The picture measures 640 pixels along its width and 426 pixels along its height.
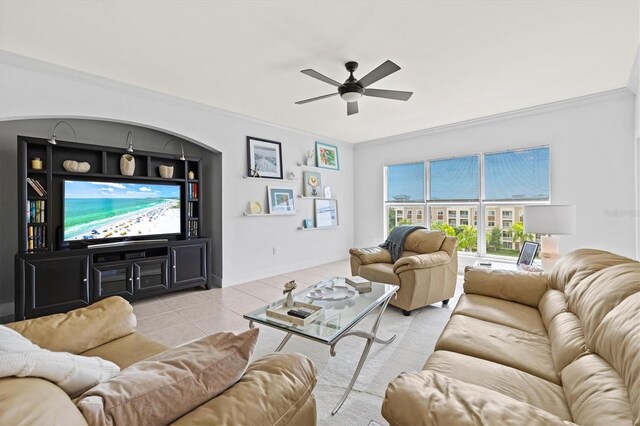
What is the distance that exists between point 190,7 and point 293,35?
2.55ft

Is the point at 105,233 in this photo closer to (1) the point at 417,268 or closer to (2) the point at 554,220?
(1) the point at 417,268

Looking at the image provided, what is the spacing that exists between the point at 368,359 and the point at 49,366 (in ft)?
6.48

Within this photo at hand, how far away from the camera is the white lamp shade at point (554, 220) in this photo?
3.04 metres

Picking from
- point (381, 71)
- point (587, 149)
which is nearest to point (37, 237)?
point (381, 71)

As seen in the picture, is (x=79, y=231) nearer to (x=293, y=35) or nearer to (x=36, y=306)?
(x=36, y=306)

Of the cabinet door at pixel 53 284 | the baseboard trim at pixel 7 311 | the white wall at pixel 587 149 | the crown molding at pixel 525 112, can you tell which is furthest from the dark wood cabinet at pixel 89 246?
the white wall at pixel 587 149

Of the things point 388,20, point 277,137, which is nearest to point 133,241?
point 277,137

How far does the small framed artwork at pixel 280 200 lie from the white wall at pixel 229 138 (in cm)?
12

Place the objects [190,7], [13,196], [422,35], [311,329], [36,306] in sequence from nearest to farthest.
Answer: [311,329], [190,7], [422,35], [36,306], [13,196]

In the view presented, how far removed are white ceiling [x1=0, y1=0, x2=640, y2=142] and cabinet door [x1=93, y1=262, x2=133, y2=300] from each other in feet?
6.86

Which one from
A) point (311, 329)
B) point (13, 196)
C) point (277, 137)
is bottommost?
point (311, 329)

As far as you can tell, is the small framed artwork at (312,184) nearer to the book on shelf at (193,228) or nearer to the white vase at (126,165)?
the book on shelf at (193,228)

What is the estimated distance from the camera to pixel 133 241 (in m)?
3.63

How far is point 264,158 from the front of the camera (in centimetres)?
473
